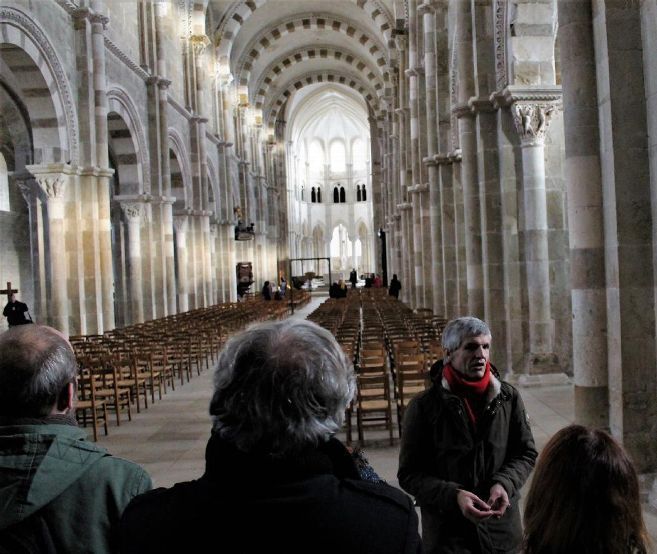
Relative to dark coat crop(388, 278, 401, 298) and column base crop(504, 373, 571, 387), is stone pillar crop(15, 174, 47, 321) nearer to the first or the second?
column base crop(504, 373, 571, 387)

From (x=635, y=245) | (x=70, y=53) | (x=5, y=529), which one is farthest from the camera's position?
(x=70, y=53)

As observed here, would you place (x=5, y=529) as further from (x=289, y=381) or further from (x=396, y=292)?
(x=396, y=292)

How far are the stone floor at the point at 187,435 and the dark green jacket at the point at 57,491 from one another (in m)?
4.01

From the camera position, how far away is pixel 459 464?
120 inches

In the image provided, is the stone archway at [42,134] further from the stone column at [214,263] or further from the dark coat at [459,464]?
the stone column at [214,263]

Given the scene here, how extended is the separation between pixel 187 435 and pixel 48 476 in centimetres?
701

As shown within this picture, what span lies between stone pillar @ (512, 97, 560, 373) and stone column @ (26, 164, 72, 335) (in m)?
11.5

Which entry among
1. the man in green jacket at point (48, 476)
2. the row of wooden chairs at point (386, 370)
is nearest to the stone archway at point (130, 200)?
the row of wooden chairs at point (386, 370)

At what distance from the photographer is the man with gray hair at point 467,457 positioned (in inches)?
117

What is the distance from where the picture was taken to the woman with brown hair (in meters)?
1.62

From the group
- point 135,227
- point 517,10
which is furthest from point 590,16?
point 135,227

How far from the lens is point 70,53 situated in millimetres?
17766

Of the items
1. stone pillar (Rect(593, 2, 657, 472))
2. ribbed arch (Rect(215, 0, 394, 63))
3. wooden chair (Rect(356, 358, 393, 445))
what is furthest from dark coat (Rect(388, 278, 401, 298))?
stone pillar (Rect(593, 2, 657, 472))

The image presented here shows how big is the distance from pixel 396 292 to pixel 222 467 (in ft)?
104
